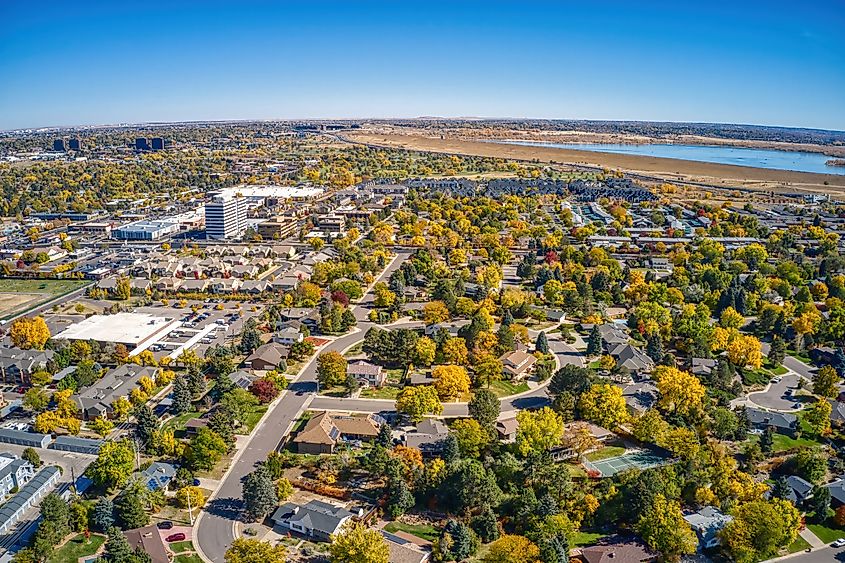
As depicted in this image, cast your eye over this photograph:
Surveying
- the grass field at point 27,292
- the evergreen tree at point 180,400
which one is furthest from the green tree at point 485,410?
the grass field at point 27,292

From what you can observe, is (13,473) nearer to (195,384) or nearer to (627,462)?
(195,384)

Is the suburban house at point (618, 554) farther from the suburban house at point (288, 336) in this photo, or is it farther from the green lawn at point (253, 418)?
the suburban house at point (288, 336)

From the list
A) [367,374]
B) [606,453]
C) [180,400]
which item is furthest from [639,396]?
[180,400]

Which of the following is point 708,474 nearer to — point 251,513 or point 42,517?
point 251,513

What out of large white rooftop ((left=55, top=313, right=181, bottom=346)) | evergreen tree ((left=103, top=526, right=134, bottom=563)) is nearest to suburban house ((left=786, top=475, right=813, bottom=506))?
evergreen tree ((left=103, top=526, right=134, bottom=563))

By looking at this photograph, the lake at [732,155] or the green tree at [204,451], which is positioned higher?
the lake at [732,155]

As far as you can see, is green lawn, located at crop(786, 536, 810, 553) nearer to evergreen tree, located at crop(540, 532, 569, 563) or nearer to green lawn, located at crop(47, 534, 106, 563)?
evergreen tree, located at crop(540, 532, 569, 563)

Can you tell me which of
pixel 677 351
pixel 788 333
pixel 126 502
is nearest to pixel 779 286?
pixel 788 333
